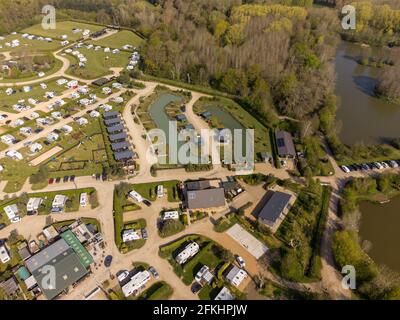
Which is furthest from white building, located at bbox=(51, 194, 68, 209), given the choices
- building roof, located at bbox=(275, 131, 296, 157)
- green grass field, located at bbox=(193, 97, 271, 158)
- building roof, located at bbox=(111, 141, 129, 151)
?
building roof, located at bbox=(275, 131, 296, 157)

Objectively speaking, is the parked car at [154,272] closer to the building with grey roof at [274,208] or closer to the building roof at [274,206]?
the building with grey roof at [274,208]

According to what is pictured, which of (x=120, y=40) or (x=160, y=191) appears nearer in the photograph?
(x=160, y=191)

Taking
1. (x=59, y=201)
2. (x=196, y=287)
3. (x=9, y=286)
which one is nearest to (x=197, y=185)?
(x=196, y=287)

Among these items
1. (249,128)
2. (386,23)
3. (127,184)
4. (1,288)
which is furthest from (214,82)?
(386,23)

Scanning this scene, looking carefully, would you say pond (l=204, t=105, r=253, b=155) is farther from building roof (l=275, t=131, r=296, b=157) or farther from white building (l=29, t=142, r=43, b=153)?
white building (l=29, t=142, r=43, b=153)

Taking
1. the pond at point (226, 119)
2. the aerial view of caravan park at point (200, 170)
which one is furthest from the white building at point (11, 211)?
the pond at point (226, 119)

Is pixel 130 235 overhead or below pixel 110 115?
below

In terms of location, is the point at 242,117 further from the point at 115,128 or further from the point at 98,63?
the point at 98,63
